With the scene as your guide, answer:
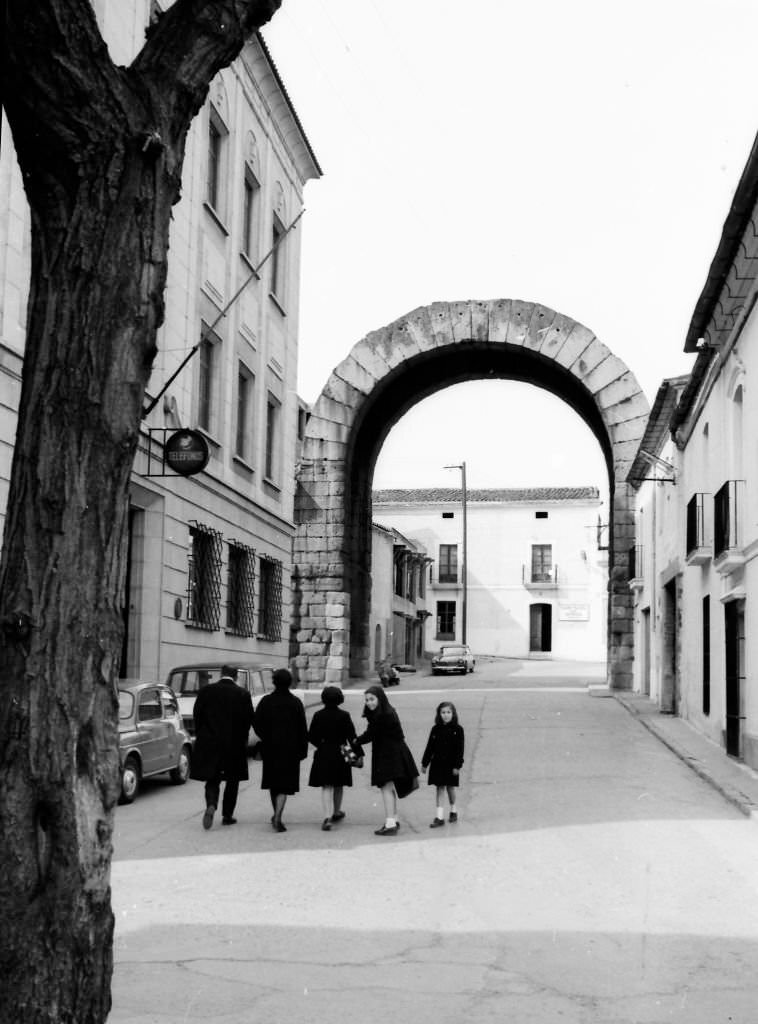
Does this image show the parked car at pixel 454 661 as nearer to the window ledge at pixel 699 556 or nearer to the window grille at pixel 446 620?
the window grille at pixel 446 620

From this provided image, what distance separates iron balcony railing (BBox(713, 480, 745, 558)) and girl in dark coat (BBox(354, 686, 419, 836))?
22.6ft

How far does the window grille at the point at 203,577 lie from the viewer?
72.3ft

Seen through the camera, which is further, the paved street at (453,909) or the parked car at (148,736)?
the parked car at (148,736)

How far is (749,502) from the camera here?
16234mm

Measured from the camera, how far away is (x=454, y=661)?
51.4 m

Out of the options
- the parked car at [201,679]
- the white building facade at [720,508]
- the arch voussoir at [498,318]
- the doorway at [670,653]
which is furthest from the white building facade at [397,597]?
the parked car at [201,679]

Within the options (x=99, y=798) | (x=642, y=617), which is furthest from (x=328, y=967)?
(x=642, y=617)

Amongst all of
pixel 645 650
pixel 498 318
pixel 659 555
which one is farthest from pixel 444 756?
pixel 498 318

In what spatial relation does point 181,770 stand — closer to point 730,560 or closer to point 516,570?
point 730,560

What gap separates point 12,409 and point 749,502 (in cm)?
916

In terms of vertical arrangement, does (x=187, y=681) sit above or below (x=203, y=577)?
below

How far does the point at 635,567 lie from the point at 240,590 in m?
10.9

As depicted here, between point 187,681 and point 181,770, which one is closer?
point 181,770

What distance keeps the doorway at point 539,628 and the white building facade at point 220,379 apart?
4118 centimetres
